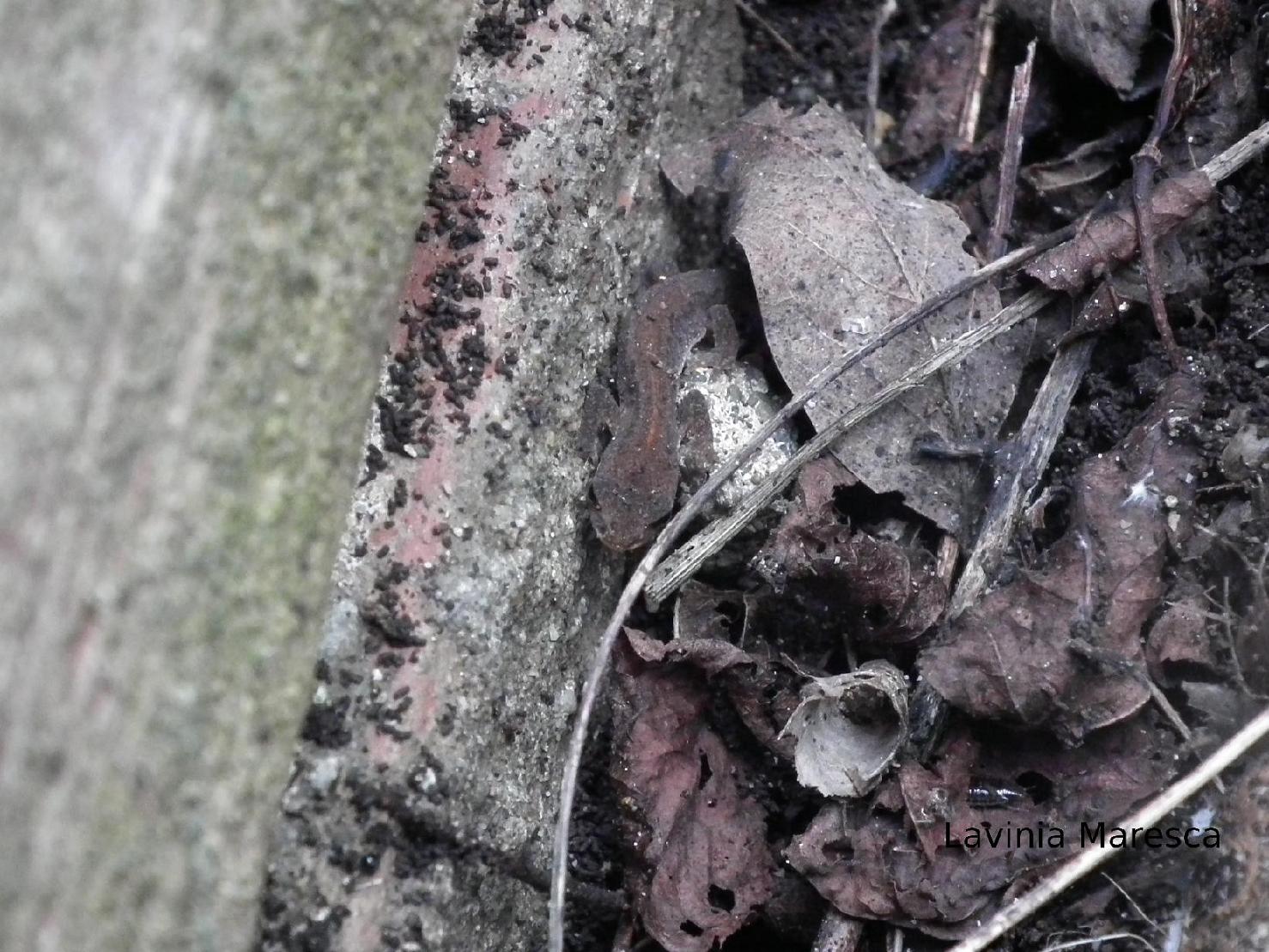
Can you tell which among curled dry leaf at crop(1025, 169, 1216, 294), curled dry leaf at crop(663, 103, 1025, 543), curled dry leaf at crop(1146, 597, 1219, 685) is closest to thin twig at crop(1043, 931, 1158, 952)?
curled dry leaf at crop(1146, 597, 1219, 685)

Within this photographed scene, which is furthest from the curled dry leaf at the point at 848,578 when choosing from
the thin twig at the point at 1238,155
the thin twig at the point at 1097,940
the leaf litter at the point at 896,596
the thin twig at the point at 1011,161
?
the thin twig at the point at 1238,155

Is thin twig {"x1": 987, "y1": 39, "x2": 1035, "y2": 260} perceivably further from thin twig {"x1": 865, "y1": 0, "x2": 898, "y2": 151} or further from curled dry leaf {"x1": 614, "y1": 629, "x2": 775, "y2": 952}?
curled dry leaf {"x1": 614, "y1": 629, "x2": 775, "y2": 952}

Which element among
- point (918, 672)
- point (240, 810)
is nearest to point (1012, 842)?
point (918, 672)

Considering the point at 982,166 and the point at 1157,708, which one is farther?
the point at 982,166

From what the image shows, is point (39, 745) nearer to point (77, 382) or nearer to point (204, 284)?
point (77, 382)

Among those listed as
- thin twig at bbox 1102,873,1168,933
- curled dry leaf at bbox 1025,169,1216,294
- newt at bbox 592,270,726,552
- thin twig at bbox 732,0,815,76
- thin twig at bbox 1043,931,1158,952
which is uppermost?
thin twig at bbox 732,0,815,76

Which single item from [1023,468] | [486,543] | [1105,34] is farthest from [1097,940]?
[1105,34]
